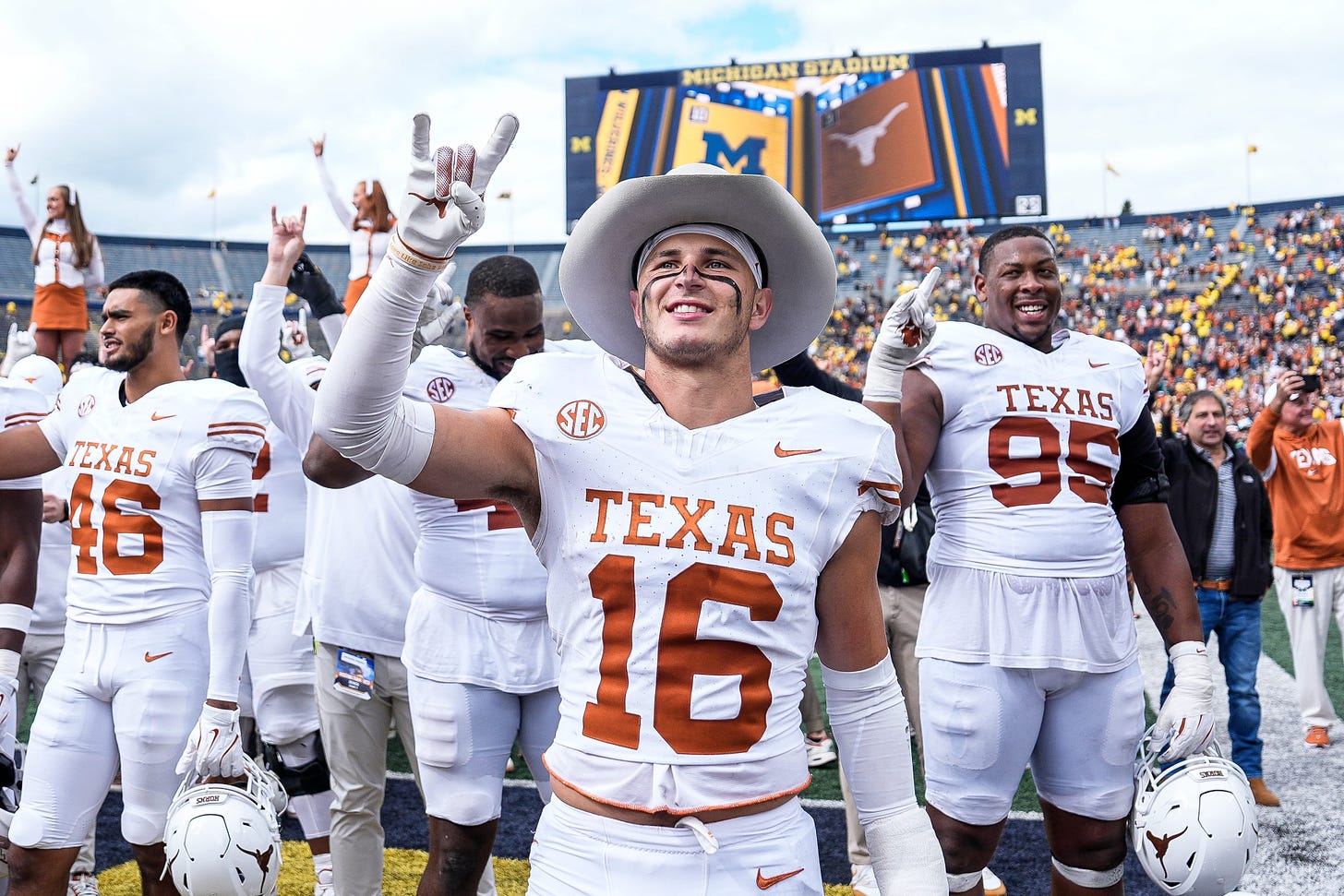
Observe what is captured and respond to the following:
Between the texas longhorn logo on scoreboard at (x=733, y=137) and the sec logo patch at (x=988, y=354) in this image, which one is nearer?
the sec logo patch at (x=988, y=354)

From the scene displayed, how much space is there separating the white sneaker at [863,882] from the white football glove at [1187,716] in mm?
1373

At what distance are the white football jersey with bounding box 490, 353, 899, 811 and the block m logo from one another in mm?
23568

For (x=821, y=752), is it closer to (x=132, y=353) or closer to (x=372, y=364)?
(x=132, y=353)

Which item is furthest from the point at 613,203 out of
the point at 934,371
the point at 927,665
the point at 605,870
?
the point at 927,665

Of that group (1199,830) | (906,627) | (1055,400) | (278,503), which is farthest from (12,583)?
(1199,830)

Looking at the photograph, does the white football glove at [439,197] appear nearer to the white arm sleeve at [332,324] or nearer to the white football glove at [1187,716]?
the white arm sleeve at [332,324]

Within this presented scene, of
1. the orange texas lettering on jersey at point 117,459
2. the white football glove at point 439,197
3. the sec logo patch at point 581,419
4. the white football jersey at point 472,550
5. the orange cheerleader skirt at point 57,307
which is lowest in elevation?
the white football jersey at point 472,550

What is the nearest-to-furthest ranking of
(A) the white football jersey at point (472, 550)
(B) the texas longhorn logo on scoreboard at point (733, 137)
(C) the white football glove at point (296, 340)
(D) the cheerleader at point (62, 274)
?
1. (A) the white football jersey at point (472, 550)
2. (C) the white football glove at point (296, 340)
3. (D) the cheerleader at point (62, 274)
4. (B) the texas longhorn logo on scoreboard at point (733, 137)

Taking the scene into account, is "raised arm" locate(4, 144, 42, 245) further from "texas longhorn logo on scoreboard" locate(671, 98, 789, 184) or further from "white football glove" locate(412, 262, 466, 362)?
"texas longhorn logo on scoreboard" locate(671, 98, 789, 184)

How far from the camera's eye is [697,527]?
195 cm

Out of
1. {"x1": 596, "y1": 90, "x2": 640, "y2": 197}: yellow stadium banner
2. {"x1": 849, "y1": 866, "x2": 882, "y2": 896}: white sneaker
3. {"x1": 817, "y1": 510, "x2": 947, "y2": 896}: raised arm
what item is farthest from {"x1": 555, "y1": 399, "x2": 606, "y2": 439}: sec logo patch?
{"x1": 596, "y1": 90, "x2": 640, "y2": 197}: yellow stadium banner

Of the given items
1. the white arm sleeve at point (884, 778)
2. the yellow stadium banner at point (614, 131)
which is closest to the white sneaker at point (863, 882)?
the white arm sleeve at point (884, 778)

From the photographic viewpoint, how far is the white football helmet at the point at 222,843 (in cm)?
300

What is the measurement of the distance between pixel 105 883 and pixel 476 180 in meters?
3.85
